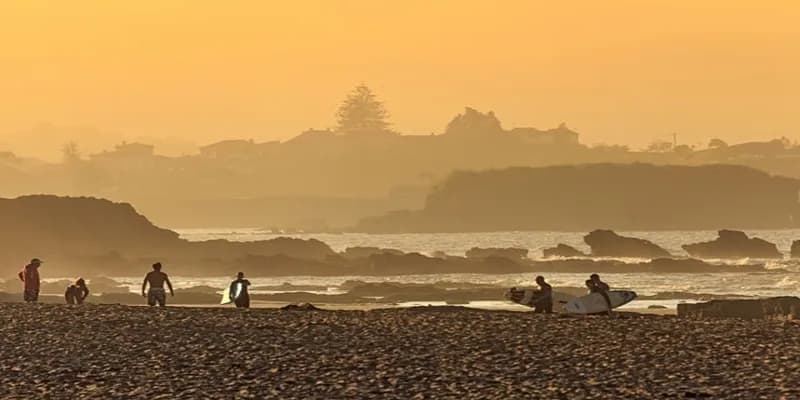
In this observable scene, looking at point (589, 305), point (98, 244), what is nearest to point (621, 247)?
point (98, 244)

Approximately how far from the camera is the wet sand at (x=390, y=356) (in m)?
23.5

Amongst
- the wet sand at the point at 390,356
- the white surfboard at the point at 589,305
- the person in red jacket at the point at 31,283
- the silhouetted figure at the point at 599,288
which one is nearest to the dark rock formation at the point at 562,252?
the person in red jacket at the point at 31,283

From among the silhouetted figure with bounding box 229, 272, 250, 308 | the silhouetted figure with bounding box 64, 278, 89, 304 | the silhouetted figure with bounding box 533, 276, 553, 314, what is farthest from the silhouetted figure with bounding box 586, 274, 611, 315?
the silhouetted figure with bounding box 64, 278, 89, 304

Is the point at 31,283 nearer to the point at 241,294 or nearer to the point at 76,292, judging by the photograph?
the point at 76,292

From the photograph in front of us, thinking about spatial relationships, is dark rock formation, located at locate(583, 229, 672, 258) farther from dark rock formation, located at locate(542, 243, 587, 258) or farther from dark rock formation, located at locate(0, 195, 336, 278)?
dark rock formation, located at locate(0, 195, 336, 278)

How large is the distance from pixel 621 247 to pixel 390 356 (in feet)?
546

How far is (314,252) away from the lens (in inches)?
6850

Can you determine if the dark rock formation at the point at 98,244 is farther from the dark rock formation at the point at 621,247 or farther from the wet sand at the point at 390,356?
the wet sand at the point at 390,356

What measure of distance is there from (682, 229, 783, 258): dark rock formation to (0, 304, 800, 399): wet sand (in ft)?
502

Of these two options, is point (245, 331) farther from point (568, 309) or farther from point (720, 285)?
point (720, 285)

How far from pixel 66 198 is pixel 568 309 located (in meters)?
136

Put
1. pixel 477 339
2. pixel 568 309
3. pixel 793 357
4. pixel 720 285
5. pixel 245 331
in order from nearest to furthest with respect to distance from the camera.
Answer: pixel 793 357 < pixel 477 339 < pixel 245 331 < pixel 568 309 < pixel 720 285

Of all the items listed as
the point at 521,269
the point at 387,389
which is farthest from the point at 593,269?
the point at 387,389

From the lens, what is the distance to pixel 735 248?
187000mm
